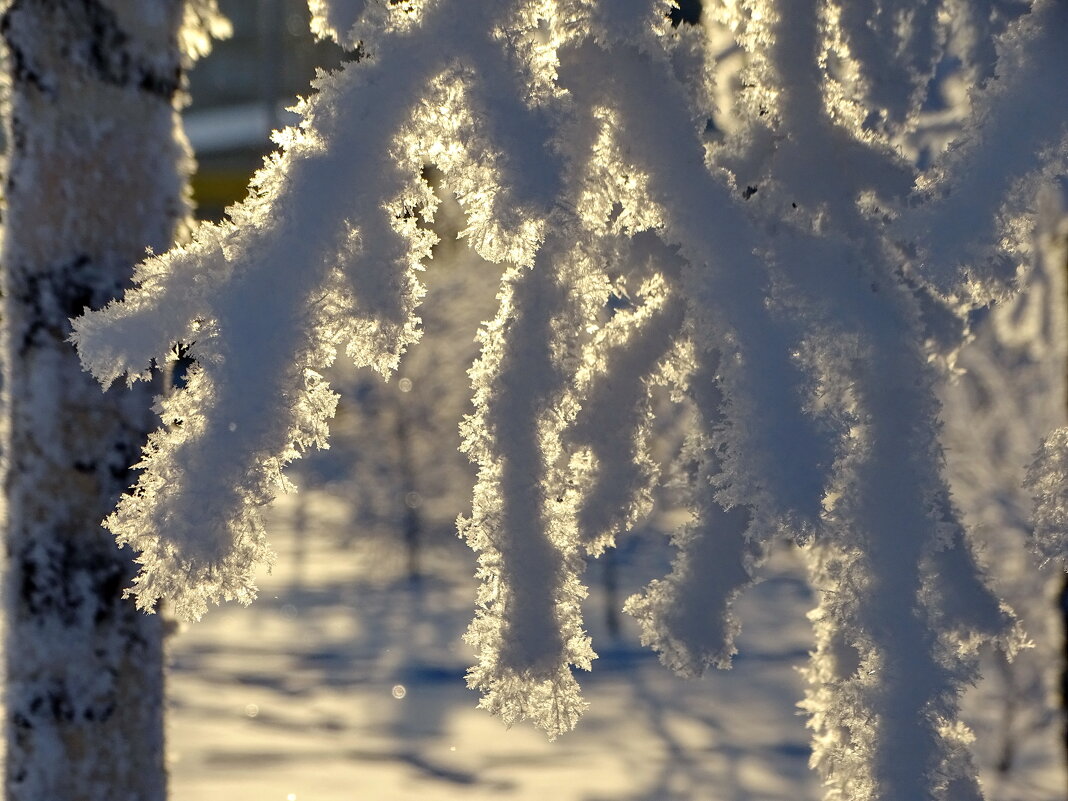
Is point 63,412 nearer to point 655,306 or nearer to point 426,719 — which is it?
point 655,306

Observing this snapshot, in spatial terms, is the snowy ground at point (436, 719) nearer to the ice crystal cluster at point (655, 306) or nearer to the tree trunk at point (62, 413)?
the tree trunk at point (62, 413)

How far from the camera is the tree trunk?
211 cm

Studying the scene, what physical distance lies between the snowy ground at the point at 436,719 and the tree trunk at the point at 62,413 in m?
2.24

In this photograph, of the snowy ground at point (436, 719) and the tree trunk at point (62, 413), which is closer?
the tree trunk at point (62, 413)

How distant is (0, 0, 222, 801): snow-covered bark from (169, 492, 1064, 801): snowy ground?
2.24 m

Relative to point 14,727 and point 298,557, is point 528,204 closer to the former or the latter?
point 14,727

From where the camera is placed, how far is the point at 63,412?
2119 millimetres

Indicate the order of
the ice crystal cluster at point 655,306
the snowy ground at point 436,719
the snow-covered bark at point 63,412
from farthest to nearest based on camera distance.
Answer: the snowy ground at point 436,719
the snow-covered bark at point 63,412
the ice crystal cluster at point 655,306

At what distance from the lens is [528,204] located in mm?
1225

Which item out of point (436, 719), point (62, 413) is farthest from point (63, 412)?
point (436, 719)

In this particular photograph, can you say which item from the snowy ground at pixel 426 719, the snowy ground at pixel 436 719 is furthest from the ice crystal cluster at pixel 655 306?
the snowy ground at pixel 426 719

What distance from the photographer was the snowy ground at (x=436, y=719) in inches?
231

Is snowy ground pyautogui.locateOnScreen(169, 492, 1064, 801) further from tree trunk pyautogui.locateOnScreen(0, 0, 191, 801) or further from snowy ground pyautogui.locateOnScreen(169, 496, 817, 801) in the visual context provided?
tree trunk pyautogui.locateOnScreen(0, 0, 191, 801)

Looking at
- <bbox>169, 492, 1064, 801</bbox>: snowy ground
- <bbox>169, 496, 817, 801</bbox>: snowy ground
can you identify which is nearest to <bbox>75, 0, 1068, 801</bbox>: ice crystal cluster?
<bbox>169, 492, 1064, 801</bbox>: snowy ground
